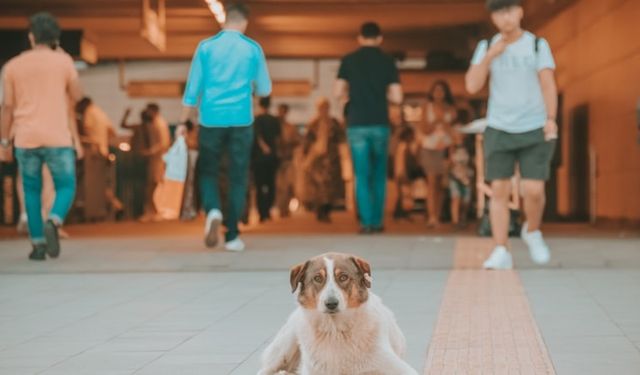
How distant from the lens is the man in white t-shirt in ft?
32.2

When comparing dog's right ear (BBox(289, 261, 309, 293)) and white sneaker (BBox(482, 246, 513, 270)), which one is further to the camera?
white sneaker (BBox(482, 246, 513, 270))

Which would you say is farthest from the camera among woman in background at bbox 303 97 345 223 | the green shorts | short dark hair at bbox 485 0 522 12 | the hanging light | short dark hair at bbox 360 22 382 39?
the hanging light

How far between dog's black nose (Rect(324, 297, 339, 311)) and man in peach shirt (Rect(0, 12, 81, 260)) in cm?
653

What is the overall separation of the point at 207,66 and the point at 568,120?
11282 millimetres

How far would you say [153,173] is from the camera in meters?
21.4

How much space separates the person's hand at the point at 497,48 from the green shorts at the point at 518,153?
565 mm

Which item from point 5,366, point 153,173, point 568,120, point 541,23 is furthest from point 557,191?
point 5,366

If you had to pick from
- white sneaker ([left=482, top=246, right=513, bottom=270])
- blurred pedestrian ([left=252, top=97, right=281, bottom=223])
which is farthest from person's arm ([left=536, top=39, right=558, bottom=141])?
blurred pedestrian ([left=252, top=97, right=281, bottom=223])

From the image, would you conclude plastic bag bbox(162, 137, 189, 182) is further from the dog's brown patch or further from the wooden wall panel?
the dog's brown patch

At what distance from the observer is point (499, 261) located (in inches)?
395

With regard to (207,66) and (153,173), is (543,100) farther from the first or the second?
(153,173)

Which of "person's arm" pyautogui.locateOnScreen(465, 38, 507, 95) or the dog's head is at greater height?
"person's arm" pyautogui.locateOnScreen(465, 38, 507, 95)

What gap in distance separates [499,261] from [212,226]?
279cm

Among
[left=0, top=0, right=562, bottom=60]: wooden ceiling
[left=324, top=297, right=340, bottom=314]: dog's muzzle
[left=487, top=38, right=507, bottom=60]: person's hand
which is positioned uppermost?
[left=0, top=0, right=562, bottom=60]: wooden ceiling
